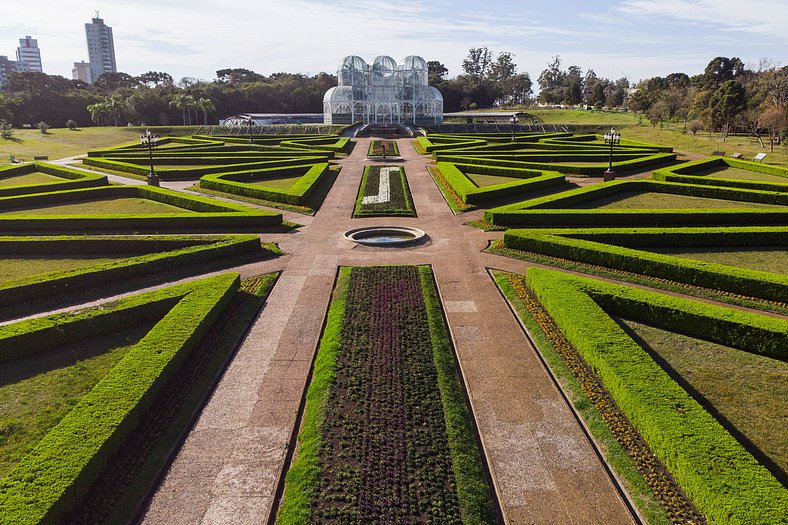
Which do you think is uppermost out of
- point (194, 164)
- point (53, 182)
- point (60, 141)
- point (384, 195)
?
point (60, 141)

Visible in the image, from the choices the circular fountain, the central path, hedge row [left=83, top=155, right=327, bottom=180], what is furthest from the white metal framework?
the central path

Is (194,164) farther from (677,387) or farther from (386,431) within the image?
(677,387)

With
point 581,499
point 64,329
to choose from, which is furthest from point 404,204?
point 581,499

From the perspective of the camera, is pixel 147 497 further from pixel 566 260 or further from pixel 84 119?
pixel 84 119

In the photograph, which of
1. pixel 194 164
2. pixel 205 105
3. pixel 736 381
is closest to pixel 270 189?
pixel 194 164

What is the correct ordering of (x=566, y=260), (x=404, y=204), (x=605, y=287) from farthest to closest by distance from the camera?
(x=404, y=204)
(x=566, y=260)
(x=605, y=287)
